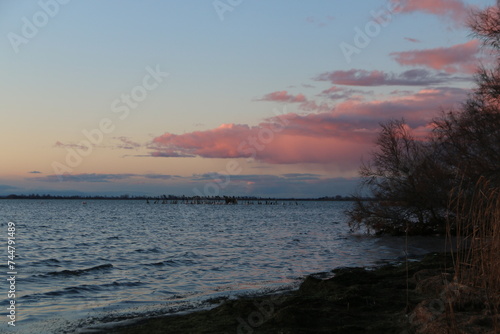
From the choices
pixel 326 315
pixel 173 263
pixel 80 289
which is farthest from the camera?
pixel 173 263

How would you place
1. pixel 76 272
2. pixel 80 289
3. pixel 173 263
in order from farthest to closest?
pixel 173 263
pixel 76 272
pixel 80 289

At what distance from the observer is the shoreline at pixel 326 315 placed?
7969mm

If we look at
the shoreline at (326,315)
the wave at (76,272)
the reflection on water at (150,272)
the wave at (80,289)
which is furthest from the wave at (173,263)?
the shoreline at (326,315)

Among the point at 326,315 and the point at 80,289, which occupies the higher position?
the point at 326,315

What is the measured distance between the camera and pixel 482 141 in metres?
26.5

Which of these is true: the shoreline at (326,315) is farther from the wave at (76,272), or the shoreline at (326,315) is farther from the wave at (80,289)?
the wave at (76,272)

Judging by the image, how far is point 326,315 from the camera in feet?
29.3

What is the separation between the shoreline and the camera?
797cm

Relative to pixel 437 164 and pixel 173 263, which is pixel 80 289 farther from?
pixel 437 164

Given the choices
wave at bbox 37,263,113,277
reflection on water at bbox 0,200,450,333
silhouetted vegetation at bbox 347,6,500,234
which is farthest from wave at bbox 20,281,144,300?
silhouetted vegetation at bbox 347,6,500,234

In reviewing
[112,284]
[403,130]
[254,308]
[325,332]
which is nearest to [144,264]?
[112,284]

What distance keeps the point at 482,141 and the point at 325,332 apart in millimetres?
22364

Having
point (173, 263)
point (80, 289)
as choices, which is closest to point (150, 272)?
point (173, 263)

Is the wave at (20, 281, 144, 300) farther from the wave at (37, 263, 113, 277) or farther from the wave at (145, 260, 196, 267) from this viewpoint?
the wave at (145, 260, 196, 267)
